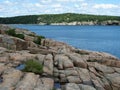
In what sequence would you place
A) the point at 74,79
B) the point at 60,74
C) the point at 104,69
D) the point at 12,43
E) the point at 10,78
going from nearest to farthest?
the point at 10,78, the point at 74,79, the point at 60,74, the point at 104,69, the point at 12,43

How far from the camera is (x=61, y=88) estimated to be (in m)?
28.4

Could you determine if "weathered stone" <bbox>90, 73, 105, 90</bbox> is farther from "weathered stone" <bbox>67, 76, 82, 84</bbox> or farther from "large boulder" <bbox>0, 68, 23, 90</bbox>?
"large boulder" <bbox>0, 68, 23, 90</bbox>

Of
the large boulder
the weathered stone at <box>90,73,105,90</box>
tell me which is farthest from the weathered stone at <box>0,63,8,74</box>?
the weathered stone at <box>90,73,105,90</box>

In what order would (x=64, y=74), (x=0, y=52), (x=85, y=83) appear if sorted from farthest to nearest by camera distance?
(x=0, y=52), (x=64, y=74), (x=85, y=83)

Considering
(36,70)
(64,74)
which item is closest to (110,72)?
(64,74)

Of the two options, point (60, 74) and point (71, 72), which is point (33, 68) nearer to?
point (60, 74)

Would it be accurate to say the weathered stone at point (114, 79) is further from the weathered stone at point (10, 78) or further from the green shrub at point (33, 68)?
the weathered stone at point (10, 78)

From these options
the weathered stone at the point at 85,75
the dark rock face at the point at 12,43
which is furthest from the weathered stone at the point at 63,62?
the dark rock face at the point at 12,43

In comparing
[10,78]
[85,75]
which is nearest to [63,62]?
[85,75]

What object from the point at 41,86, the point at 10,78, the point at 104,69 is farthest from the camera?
the point at 104,69

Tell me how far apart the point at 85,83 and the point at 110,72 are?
598 cm

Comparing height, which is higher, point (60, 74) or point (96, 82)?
point (60, 74)

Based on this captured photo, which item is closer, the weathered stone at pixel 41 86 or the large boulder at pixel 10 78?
the weathered stone at pixel 41 86

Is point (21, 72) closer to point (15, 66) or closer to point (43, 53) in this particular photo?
point (15, 66)
